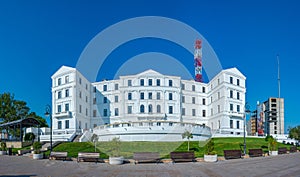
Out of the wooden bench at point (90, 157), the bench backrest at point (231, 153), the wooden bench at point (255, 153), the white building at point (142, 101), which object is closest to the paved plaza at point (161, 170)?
the wooden bench at point (90, 157)

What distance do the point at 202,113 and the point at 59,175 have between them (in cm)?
5177

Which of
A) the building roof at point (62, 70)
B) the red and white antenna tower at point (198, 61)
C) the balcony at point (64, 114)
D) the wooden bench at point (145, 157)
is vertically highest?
the red and white antenna tower at point (198, 61)

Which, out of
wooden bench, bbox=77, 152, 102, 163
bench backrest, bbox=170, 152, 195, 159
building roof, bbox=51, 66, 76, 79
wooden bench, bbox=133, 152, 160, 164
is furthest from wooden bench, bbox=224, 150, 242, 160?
building roof, bbox=51, 66, 76, 79

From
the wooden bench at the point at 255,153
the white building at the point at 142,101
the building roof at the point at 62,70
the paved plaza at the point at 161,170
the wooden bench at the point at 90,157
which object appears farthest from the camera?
the building roof at the point at 62,70

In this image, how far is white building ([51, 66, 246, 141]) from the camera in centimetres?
5559

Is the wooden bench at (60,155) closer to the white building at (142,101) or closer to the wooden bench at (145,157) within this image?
the wooden bench at (145,157)

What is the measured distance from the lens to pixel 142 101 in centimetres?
5684

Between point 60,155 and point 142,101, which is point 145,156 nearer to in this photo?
point 60,155

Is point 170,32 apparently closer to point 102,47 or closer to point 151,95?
point 102,47

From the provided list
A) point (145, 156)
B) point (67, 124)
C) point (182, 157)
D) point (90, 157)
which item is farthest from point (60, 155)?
point (67, 124)

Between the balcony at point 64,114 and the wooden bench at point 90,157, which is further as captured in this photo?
the balcony at point 64,114

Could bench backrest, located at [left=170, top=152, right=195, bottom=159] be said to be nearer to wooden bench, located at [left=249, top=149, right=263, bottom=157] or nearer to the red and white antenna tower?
wooden bench, located at [left=249, top=149, right=263, bottom=157]

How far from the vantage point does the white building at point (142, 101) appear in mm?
55594

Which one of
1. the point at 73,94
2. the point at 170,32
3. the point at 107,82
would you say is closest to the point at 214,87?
the point at 107,82
